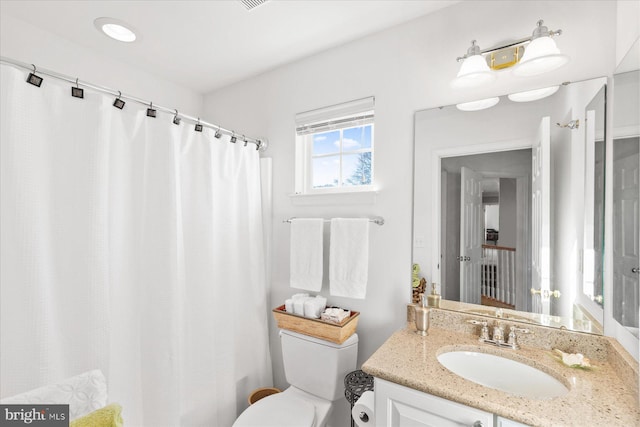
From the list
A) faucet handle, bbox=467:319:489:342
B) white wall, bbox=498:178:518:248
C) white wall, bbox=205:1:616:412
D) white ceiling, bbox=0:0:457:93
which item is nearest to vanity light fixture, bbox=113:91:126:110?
white ceiling, bbox=0:0:457:93

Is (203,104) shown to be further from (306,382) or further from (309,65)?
(306,382)

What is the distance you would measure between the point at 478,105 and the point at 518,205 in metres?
0.51

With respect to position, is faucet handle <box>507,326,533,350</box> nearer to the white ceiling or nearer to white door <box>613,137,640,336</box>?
white door <box>613,137,640,336</box>

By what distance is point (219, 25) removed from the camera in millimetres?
1633

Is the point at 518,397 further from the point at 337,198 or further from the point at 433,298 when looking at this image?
the point at 337,198

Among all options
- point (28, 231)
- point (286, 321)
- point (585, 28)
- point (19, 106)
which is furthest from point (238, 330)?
point (585, 28)

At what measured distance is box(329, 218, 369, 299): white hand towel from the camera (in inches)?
64.7

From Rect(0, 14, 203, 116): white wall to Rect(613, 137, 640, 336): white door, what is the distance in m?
2.55

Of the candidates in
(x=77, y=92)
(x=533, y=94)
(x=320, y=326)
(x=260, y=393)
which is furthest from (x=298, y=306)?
(x=533, y=94)

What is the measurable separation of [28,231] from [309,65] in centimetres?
169

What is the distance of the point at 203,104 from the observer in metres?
2.56

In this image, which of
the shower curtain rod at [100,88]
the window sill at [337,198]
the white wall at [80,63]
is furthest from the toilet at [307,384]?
the white wall at [80,63]

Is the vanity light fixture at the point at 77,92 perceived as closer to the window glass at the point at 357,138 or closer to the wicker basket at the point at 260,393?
the window glass at the point at 357,138
